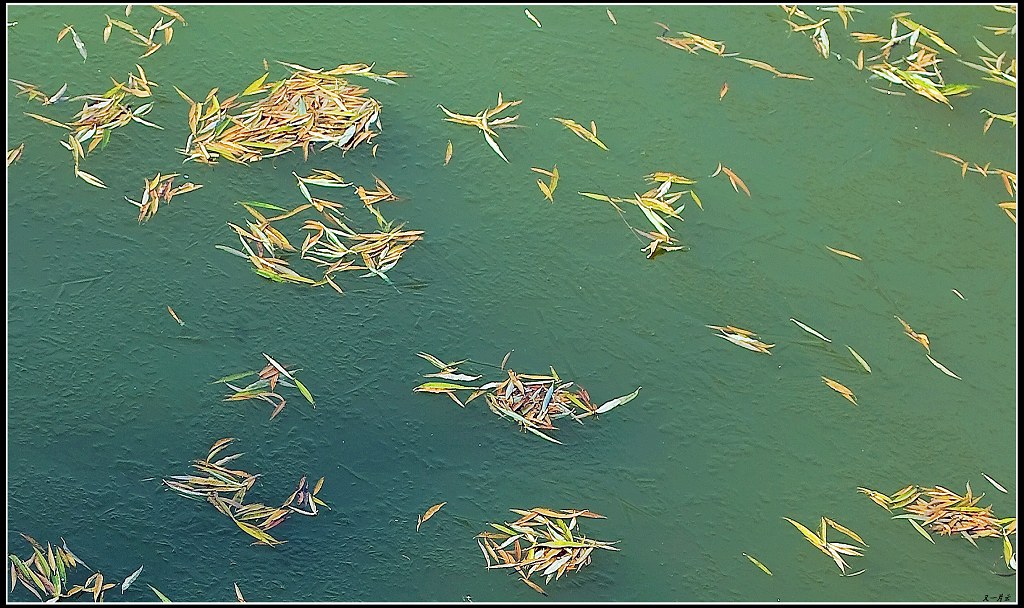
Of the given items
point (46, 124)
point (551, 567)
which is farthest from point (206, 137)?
point (551, 567)

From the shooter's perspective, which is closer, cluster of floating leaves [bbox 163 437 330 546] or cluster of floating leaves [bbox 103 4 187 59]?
cluster of floating leaves [bbox 163 437 330 546]

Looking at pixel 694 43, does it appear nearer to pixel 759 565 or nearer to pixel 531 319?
pixel 531 319

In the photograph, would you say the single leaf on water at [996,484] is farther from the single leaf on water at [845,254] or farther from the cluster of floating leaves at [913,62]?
the cluster of floating leaves at [913,62]

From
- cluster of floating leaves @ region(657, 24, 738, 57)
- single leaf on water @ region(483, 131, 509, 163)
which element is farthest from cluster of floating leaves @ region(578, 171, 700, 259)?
cluster of floating leaves @ region(657, 24, 738, 57)

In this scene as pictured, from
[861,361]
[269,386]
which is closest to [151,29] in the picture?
[269,386]

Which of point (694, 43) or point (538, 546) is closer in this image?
point (538, 546)

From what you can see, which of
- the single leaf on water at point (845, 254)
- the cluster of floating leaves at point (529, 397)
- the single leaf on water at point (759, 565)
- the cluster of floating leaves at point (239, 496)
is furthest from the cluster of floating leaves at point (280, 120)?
the single leaf on water at point (759, 565)

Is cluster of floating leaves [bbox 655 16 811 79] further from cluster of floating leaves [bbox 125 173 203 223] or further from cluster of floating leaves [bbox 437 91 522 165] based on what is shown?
cluster of floating leaves [bbox 125 173 203 223]
